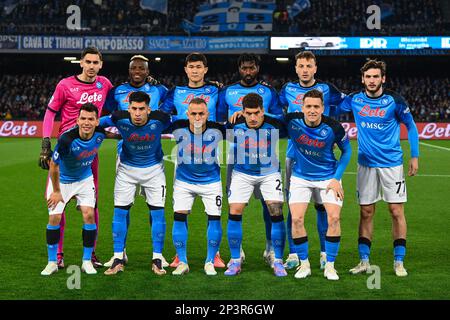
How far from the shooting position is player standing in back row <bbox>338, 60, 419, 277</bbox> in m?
7.37

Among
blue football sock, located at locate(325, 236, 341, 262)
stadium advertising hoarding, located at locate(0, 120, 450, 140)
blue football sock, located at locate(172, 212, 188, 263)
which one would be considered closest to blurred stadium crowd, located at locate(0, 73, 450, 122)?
stadium advertising hoarding, located at locate(0, 120, 450, 140)

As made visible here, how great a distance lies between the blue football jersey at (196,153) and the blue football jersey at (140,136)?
196 mm

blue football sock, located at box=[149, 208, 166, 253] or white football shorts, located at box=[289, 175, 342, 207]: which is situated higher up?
white football shorts, located at box=[289, 175, 342, 207]

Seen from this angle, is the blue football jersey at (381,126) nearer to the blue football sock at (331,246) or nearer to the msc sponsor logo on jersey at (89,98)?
the blue football sock at (331,246)

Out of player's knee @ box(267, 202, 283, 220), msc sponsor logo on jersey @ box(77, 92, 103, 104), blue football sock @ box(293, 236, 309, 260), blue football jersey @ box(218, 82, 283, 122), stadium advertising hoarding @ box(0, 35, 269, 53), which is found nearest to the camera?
blue football sock @ box(293, 236, 309, 260)

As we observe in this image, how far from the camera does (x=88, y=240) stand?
7363 millimetres

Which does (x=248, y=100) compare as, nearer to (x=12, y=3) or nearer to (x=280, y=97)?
(x=280, y=97)

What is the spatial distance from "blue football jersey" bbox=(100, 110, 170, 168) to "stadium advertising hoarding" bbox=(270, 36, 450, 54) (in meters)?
29.1

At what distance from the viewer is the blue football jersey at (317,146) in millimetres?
7230

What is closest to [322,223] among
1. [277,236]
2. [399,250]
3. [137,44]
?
[277,236]

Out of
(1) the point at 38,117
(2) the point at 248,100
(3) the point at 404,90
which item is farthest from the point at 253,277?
(3) the point at 404,90

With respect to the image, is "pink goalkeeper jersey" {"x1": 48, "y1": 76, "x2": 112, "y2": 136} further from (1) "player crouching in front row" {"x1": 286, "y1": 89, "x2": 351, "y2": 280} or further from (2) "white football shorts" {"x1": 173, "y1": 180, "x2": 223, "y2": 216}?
(1) "player crouching in front row" {"x1": 286, "y1": 89, "x2": 351, "y2": 280}

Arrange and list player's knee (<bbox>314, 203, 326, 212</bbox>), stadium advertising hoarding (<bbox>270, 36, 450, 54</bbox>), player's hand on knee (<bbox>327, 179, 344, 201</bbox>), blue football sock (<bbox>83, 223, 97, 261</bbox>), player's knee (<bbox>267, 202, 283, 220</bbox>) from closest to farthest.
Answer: player's hand on knee (<bbox>327, 179, 344, 201</bbox>) → blue football sock (<bbox>83, 223, 97, 261</bbox>) → player's knee (<bbox>267, 202, 283, 220</bbox>) → player's knee (<bbox>314, 203, 326, 212</bbox>) → stadium advertising hoarding (<bbox>270, 36, 450, 54</bbox>)

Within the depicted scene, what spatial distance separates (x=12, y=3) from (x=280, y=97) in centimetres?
3560
